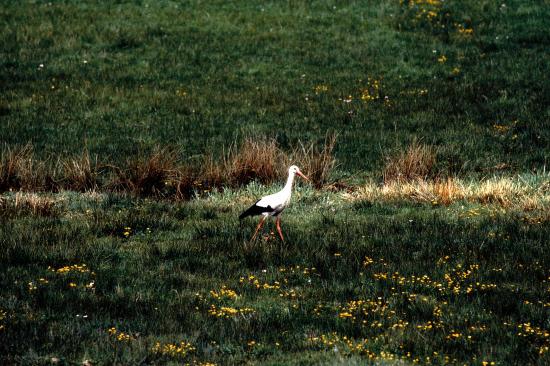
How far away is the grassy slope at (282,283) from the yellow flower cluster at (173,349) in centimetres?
6

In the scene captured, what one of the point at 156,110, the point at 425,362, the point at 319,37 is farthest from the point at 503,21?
the point at 425,362

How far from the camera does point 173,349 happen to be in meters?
7.58

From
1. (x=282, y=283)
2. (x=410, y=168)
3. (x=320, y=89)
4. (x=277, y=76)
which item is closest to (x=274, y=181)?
(x=410, y=168)

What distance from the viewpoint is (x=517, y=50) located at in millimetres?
28484

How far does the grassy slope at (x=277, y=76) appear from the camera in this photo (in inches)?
860

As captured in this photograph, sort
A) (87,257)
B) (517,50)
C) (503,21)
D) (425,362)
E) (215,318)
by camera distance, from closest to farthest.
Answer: (425,362) < (215,318) < (87,257) < (517,50) < (503,21)

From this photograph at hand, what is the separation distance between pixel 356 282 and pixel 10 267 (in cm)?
406

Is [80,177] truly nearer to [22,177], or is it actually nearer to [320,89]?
[22,177]

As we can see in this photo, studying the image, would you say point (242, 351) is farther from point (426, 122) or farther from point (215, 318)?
point (426, 122)

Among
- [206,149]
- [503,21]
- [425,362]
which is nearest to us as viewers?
[425,362]

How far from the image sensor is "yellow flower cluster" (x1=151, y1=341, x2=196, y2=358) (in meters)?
7.53

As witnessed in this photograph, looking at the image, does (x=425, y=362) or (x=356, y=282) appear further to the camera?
(x=356, y=282)

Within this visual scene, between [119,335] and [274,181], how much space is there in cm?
913

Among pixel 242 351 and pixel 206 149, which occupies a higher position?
pixel 242 351
